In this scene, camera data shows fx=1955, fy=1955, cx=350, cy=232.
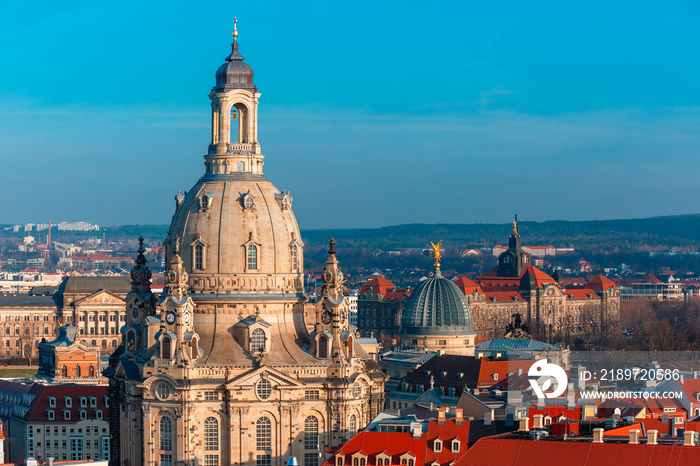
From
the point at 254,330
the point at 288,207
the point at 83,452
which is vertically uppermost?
the point at 288,207

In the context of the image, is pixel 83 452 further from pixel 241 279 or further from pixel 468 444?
pixel 468 444

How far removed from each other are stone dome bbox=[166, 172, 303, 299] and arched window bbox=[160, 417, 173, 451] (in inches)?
329

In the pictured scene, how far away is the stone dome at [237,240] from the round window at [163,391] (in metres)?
6.72

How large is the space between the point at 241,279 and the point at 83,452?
33.5m

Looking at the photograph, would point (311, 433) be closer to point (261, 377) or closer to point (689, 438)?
point (261, 377)

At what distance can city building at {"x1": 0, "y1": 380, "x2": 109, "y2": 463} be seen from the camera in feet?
489

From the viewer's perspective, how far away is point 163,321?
118 meters

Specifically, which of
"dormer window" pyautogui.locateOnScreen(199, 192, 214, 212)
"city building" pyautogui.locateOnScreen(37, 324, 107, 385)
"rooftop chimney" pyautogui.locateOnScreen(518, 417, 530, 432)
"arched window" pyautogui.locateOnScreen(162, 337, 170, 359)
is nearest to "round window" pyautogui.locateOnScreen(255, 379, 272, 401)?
"arched window" pyautogui.locateOnScreen(162, 337, 170, 359)

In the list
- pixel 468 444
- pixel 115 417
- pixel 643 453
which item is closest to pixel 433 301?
pixel 115 417

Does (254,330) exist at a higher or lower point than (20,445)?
higher

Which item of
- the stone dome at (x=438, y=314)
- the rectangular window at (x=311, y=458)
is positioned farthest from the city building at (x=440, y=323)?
the rectangular window at (x=311, y=458)

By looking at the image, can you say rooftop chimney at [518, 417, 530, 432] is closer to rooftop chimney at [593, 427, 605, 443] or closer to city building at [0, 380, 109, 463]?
rooftop chimney at [593, 427, 605, 443]

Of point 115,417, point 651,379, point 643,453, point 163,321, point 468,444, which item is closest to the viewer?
point 643,453

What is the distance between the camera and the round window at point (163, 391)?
117m
